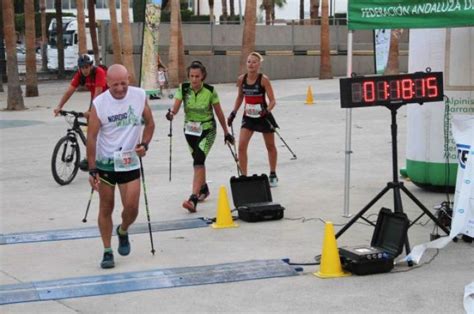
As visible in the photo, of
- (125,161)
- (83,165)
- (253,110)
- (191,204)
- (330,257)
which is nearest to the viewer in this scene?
(330,257)

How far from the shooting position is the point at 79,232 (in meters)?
8.76

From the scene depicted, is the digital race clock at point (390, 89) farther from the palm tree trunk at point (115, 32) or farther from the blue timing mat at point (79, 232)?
the palm tree trunk at point (115, 32)

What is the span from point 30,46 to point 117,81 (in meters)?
21.1

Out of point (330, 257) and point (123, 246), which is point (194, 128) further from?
point (330, 257)

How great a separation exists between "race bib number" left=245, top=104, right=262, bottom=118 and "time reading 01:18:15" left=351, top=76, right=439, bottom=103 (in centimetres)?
354

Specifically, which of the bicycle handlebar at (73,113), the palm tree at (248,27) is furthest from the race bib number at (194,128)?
the palm tree at (248,27)

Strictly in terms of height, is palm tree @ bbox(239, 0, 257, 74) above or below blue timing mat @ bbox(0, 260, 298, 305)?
above

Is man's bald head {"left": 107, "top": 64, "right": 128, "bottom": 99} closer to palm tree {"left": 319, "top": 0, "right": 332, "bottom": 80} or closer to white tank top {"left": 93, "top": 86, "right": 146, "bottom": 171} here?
white tank top {"left": 93, "top": 86, "right": 146, "bottom": 171}

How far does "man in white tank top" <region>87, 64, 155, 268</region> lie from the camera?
23.3 ft

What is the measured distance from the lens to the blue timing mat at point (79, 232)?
850 cm

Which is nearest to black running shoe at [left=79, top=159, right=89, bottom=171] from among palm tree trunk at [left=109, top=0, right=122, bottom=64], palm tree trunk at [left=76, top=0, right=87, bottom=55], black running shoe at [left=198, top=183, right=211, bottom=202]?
black running shoe at [left=198, top=183, right=211, bottom=202]

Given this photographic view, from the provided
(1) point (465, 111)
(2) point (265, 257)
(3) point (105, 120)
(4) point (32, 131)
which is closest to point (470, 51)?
(1) point (465, 111)

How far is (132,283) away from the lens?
6727 millimetres

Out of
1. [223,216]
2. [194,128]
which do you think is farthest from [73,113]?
[223,216]
